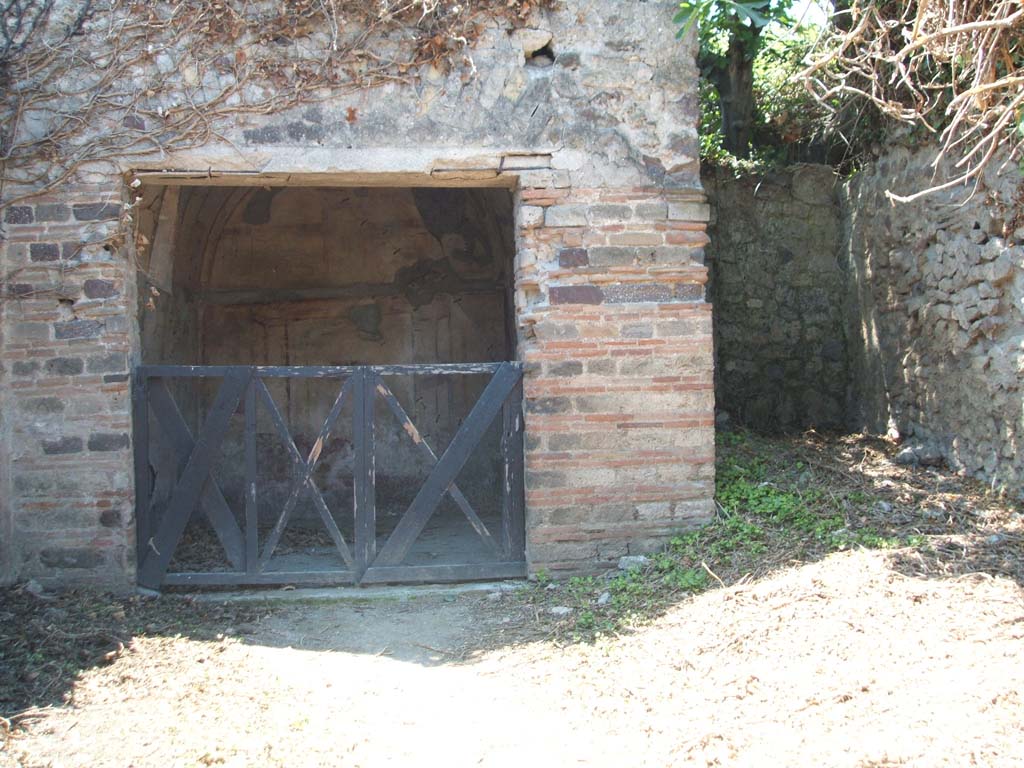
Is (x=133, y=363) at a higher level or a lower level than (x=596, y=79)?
lower

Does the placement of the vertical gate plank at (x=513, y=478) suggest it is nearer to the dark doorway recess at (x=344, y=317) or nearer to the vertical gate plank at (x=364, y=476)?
the vertical gate plank at (x=364, y=476)

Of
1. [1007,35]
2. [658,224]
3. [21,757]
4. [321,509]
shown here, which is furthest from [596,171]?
[21,757]

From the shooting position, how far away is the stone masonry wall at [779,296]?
748 cm

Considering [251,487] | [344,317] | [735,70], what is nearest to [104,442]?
[251,487]

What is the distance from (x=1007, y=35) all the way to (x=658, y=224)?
6.69ft

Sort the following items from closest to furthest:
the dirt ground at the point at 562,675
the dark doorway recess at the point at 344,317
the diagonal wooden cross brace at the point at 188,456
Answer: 1. the dirt ground at the point at 562,675
2. the diagonal wooden cross brace at the point at 188,456
3. the dark doorway recess at the point at 344,317

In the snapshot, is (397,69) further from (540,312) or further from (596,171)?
(540,312)

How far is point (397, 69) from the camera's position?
5.03m

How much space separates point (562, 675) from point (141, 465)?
2789 mm

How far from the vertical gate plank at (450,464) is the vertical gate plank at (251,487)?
29.0 inches

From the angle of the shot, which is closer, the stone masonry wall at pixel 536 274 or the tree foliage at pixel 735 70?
the stone masonry wall at pixel 536 274

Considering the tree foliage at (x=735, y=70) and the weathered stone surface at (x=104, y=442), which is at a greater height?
the tree foliage at (x=735, y=70)

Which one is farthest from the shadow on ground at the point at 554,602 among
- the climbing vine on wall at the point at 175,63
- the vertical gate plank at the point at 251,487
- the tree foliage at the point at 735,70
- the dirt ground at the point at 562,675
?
the tree foliage at the point at 735,70

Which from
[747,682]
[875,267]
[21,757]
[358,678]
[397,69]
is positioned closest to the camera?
[21,757]
